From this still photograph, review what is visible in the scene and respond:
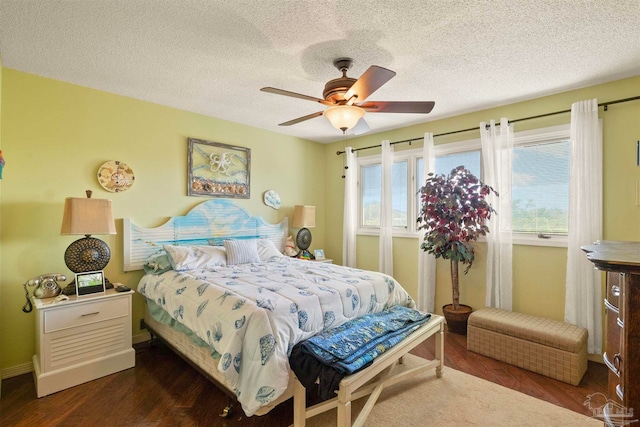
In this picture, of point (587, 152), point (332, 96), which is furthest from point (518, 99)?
point (332, 96)

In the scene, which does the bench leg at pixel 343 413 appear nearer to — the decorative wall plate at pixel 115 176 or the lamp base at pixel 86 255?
the lamp base at pixel 86 255

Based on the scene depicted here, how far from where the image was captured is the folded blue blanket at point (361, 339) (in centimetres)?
180

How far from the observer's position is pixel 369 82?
1.94 m

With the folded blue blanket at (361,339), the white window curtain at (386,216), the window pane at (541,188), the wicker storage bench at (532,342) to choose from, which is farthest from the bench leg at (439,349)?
the white window curtain at (386,216)

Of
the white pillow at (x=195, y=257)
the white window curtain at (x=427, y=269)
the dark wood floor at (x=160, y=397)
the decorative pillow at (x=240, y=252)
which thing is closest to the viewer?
the dark wood floor at (x=160, y=397)

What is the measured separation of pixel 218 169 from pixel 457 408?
3.47 metres

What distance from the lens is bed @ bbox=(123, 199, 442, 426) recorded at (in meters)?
1.85

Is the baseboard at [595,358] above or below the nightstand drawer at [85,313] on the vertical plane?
below

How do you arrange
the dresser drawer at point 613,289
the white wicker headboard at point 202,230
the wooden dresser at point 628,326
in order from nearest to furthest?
1. the wooden dresser at point 628,326
2. the dresser drawer at point 613,289
3. the white wicker headboard at point 202,230

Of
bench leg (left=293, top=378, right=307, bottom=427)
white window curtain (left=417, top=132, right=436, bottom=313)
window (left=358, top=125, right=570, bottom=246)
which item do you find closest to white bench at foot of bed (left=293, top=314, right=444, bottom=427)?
bench leg (left=293, top=378, right=307, bottom=427)

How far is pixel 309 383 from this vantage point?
1.78 meters

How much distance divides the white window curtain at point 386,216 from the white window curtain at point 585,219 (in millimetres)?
1977

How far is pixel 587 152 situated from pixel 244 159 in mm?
3770

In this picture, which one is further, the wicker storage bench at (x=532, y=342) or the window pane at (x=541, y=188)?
the window pane at (x=541, y=188)
